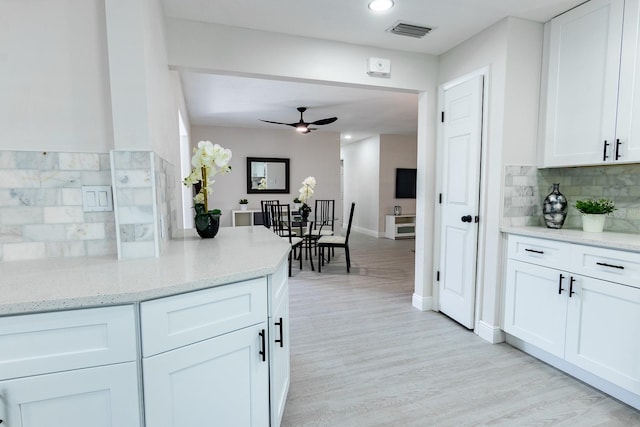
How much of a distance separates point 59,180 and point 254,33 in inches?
68.4

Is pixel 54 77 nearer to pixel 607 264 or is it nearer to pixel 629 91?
pixel 607 264

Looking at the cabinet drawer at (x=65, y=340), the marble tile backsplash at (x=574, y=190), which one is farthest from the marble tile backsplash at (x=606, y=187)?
the cabinet drawer at (x=65, y=340)

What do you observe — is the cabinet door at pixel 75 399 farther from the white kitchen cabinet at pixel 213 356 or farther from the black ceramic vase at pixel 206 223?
the black ceramic vase at pixel 206 223

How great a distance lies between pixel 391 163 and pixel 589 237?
6.24 m

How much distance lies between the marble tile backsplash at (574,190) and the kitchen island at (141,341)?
6.62 feet

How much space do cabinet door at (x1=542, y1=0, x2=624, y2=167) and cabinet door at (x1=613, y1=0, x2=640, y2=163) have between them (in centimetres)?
3

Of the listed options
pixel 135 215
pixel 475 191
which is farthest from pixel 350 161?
pixel 135 215

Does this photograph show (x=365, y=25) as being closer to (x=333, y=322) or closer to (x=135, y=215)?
(x=135, y=215)

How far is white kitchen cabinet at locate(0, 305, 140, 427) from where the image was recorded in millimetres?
930

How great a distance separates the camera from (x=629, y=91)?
6.55 feet

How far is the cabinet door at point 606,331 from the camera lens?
5.75ft

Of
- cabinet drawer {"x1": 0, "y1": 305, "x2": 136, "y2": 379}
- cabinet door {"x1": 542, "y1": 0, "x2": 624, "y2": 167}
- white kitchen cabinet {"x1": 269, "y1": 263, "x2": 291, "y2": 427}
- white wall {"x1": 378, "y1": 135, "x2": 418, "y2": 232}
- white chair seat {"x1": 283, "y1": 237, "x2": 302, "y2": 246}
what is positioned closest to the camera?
cabinet drawer {"x1": 0, "y1": 305, "x2": 136, "y2": 379}

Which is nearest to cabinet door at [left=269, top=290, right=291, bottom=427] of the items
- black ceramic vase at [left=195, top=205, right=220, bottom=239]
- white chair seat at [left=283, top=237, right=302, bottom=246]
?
black ceramic vase at [left=195, top=205, right=220, bottom=239]

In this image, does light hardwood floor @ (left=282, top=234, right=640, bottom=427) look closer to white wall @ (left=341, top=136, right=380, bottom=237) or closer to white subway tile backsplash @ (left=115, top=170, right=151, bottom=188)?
white subway tile backsplash @ (left=115, top=170, right=151, bottom=188)
